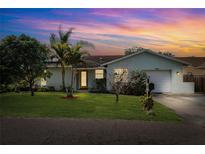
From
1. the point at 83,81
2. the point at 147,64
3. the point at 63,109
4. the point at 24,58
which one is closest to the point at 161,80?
the point at 147,64

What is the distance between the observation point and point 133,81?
18.5m

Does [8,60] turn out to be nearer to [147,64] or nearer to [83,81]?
[83,81]

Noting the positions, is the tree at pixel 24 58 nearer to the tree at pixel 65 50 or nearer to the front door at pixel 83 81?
the tree at pixel 65 50

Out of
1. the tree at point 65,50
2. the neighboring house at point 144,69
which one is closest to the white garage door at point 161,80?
the neighboring house at point 144,69

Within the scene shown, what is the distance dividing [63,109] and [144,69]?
31.4 feet

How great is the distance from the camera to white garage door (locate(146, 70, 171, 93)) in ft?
59.1

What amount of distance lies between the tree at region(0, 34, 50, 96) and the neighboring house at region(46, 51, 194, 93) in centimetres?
442

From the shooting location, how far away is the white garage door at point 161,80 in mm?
18014

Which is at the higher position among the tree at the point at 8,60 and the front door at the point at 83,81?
the tree at the point at 8,60

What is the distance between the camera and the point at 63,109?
11867mm

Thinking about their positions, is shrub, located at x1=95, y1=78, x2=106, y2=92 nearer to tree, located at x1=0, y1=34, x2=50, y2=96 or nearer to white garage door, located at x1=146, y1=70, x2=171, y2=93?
white garage door, located at x1=146, y1=70, x2=171, y2=93

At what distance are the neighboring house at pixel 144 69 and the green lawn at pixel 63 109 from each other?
16.1 feet

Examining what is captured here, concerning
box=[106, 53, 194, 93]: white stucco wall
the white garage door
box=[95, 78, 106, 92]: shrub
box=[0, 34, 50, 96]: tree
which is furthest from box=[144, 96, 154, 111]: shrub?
box=[106, 53, 194, 93]: white stucco wall
